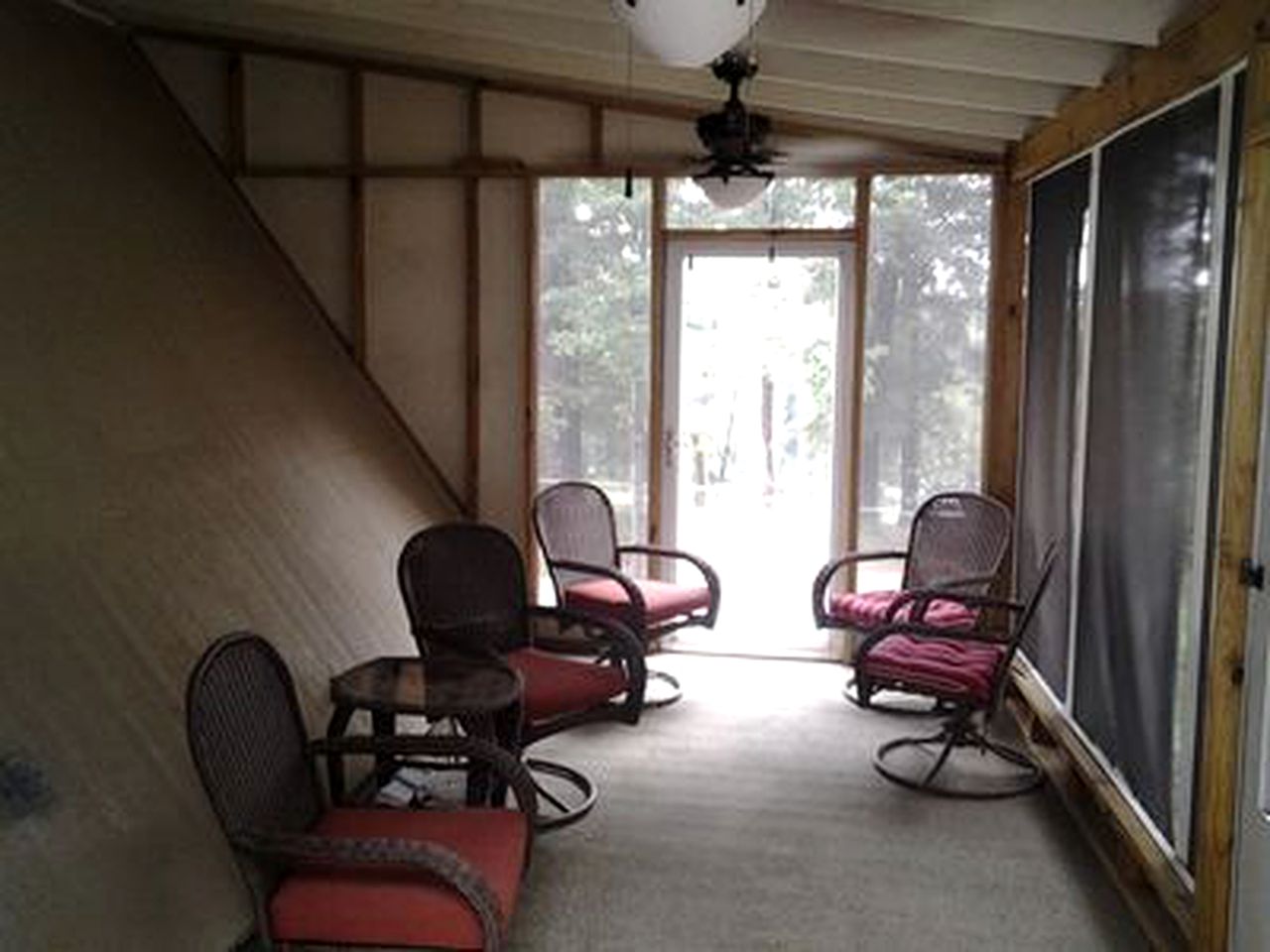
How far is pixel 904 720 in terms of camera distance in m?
4.52

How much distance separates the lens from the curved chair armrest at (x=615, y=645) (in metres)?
3.51

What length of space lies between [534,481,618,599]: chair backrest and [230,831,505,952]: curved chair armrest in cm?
238

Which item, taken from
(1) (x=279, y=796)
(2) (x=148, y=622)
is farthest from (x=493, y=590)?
(1) (x=279, y=796)

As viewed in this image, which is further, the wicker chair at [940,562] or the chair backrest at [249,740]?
the wicker chair at [940,562]

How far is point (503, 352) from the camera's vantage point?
537 cm

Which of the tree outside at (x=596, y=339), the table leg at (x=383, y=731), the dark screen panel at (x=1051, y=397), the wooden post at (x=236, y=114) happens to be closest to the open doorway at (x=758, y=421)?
the tree outside at (x=596, y=339)

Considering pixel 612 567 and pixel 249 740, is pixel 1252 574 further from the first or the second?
pixel 612 567

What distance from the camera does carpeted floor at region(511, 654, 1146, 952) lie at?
2852 mm

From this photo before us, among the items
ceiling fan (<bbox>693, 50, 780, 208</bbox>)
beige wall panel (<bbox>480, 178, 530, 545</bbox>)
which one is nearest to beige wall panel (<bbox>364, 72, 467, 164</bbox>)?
beige wall panel (<bbox>480, 178, 530, 545</bbox>)

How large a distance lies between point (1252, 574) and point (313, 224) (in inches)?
173

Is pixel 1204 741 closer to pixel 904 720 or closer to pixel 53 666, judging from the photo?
pixel 904 720

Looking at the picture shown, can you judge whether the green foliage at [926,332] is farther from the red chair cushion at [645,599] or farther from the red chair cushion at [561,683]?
the red chair cushion at [561,683]

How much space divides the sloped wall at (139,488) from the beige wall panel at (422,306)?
168 millimetres

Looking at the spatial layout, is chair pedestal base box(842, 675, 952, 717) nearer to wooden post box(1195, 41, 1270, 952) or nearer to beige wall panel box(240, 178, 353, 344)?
wooden post box(1195, 41, 1270, 952)
